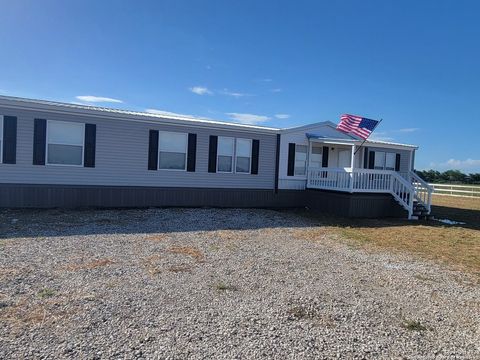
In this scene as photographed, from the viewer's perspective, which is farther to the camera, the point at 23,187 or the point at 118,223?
the point at 23,187

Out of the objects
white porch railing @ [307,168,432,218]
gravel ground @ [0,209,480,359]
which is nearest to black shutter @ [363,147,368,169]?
white porch railing @ [307,168,432,218]

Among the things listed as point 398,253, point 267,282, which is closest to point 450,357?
point 267,282

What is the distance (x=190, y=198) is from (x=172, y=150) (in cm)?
176

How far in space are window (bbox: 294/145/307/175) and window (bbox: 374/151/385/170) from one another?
413 centimetres

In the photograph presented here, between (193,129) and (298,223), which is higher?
(193,129)

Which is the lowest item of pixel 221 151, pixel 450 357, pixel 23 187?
pixel 450 357

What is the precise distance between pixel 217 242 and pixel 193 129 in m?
6.10

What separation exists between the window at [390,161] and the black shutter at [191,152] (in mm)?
9550

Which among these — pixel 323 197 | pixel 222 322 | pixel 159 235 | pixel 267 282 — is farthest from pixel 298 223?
pixel 222 322

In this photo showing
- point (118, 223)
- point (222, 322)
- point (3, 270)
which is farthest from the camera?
point (118, 223)

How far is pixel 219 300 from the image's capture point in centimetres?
469

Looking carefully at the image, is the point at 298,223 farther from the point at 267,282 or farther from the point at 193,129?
the point at 267,282

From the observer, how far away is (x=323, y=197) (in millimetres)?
14578

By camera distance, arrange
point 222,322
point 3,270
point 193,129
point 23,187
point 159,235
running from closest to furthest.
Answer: point 222,322, point 3,270, point 159,235, point 23,187, point 193,129
